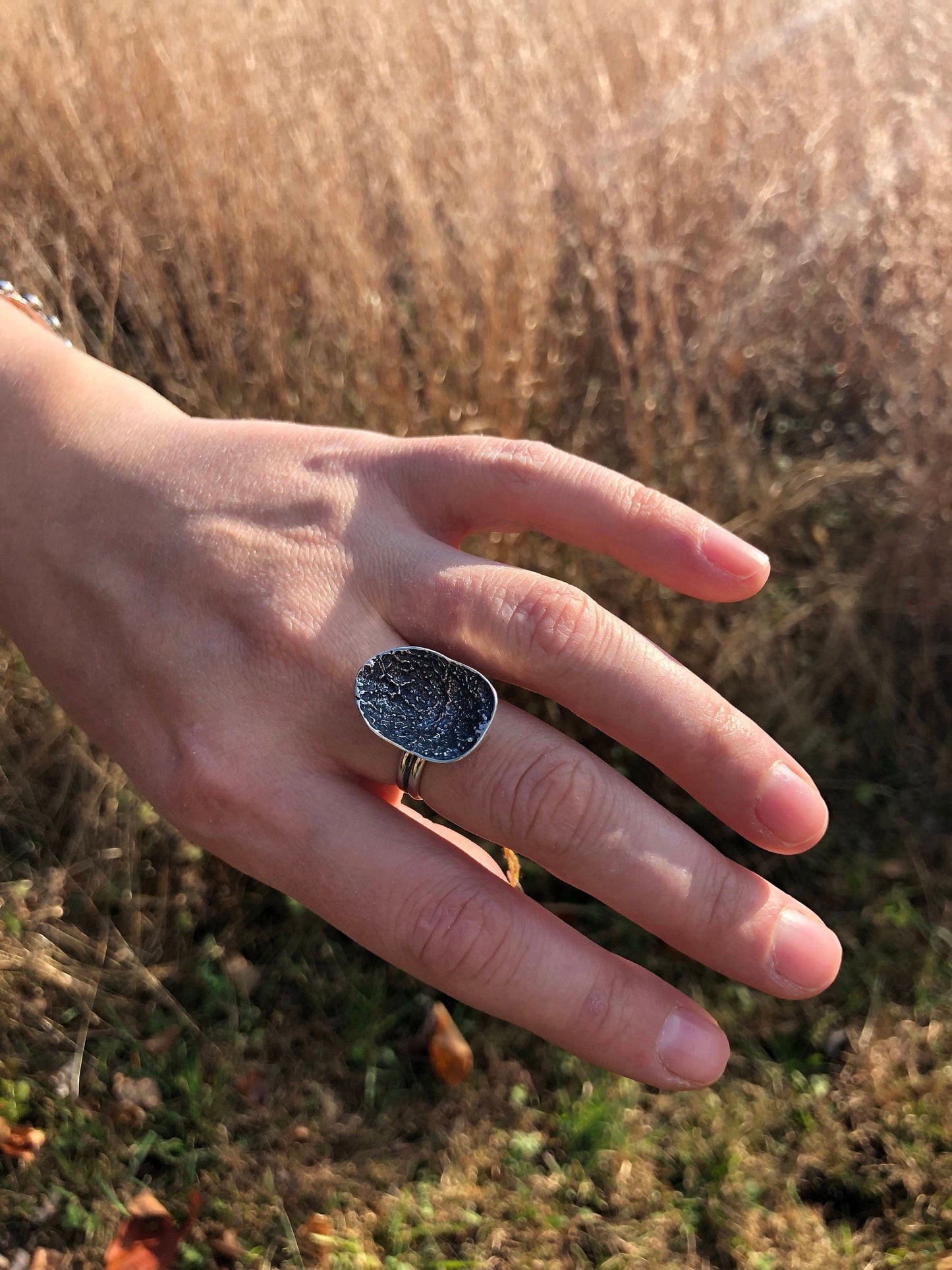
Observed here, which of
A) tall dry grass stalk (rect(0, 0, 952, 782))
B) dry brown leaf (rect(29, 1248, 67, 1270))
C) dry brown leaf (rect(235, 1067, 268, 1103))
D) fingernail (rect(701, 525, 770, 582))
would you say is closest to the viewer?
fingernail (rect(701, 525, 770, 582))

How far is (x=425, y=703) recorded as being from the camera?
3.67 ft

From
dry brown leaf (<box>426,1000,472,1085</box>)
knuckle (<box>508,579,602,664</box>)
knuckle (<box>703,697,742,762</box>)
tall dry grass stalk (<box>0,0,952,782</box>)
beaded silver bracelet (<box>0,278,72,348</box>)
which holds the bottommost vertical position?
dry brown leaf (<box>426,1000,472,1085</box>)

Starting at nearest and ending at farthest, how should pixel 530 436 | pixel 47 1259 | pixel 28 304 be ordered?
pixel 47 1259 < pixel 28 304 < pixel 530 436

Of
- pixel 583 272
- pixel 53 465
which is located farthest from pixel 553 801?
pixel 583 272

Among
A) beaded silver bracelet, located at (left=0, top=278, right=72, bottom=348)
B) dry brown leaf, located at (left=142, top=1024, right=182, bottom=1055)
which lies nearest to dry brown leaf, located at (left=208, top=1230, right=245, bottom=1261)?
dry brown leaf, located at (left=142, top=1024, right=182, bottom=1055)

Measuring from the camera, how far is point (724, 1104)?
1.81 m

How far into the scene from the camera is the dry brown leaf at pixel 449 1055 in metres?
1.84

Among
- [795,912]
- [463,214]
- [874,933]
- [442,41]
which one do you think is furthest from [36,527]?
[442,41]

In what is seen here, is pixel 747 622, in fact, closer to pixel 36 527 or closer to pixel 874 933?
pixel 874 933

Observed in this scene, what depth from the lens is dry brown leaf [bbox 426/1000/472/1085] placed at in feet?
6.03

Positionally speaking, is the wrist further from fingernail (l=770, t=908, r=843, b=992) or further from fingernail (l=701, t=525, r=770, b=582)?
fingernail (l=770, t=908, r=843, b=992)

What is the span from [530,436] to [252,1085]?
1597 mm

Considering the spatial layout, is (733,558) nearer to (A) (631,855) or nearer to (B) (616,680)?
(B) (616,680)

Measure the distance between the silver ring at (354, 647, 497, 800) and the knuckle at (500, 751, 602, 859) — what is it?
0.08m
